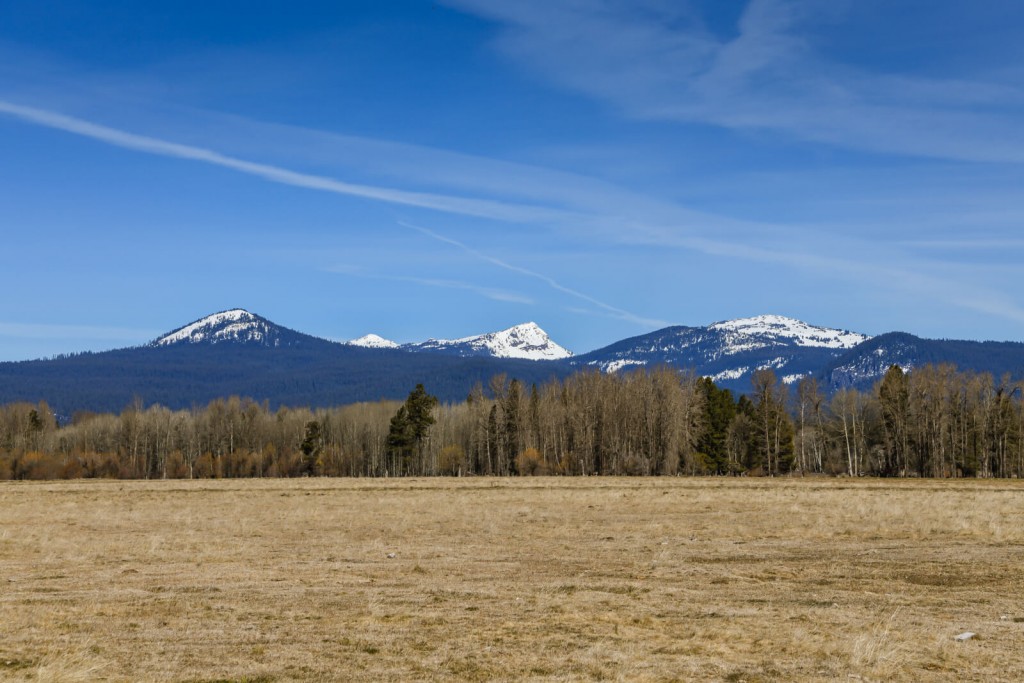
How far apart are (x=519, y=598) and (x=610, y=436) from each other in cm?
10640

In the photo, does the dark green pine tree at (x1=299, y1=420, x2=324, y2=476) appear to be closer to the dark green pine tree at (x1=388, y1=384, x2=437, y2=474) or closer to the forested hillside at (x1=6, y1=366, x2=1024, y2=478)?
the forested hillside at (x1=6, y1=366, x2=1024, y2=478)

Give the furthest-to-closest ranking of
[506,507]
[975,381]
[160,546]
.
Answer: [975,381]
[506,507]
[160,546]

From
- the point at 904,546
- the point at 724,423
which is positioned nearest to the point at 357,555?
the point at 904,546

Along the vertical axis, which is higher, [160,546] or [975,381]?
[975,381]

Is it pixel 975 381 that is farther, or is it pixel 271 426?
pixel 271 426

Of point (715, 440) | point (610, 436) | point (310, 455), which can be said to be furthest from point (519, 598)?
point (310, 455)

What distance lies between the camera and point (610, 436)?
12488 cm

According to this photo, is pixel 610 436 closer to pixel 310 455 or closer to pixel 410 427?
pixel 410 427

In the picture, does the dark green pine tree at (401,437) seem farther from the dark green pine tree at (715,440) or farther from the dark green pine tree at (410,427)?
the dark green pine tree at (715,440)

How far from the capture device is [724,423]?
11906cm

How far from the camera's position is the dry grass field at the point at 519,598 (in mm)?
13555

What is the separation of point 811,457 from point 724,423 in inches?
998

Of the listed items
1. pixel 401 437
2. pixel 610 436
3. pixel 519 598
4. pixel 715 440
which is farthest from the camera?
pixel 401 437

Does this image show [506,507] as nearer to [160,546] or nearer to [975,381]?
[160,546]
